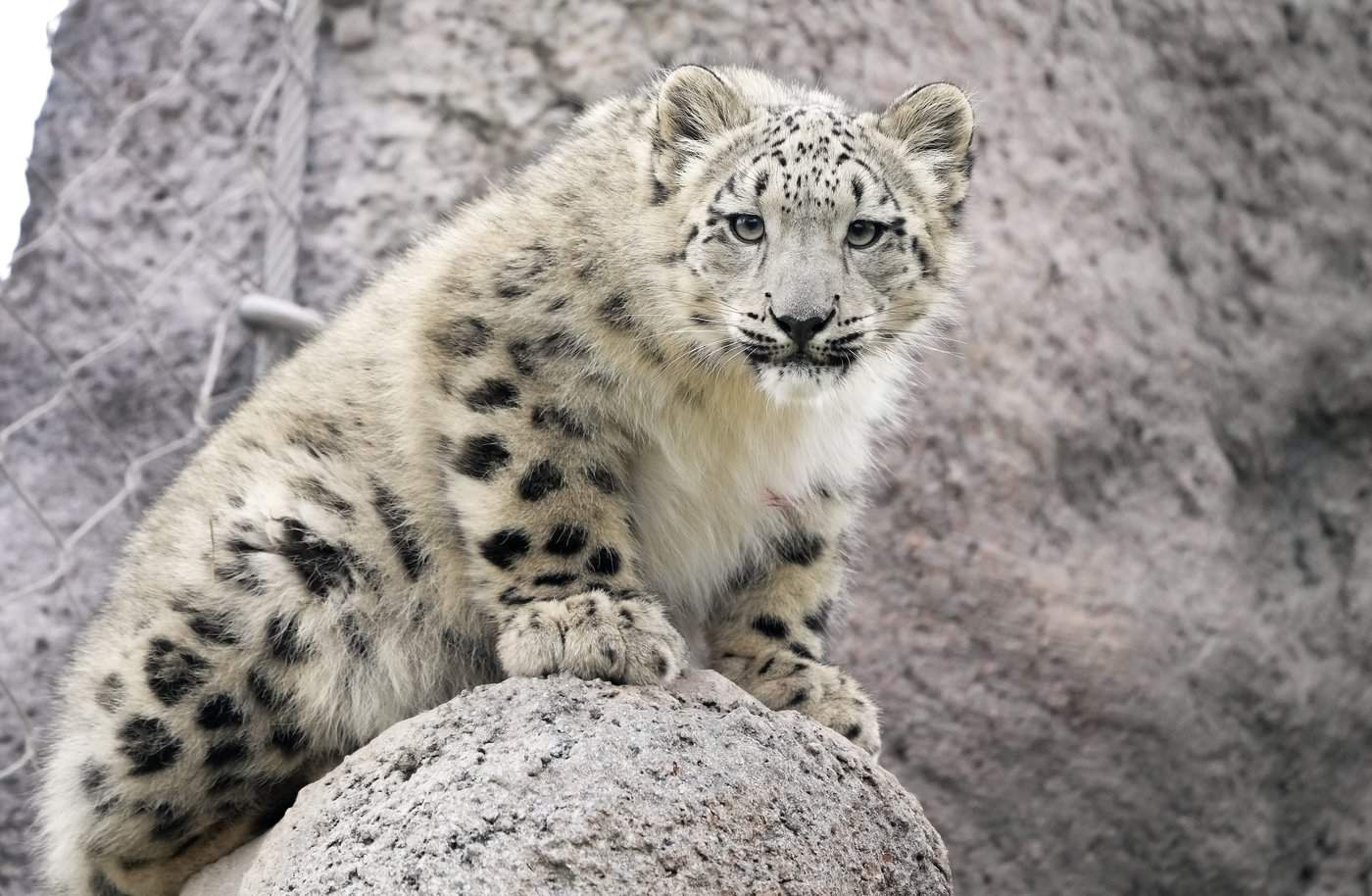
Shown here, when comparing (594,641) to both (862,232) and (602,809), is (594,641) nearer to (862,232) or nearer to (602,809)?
(602,809)

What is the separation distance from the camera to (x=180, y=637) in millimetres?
3363

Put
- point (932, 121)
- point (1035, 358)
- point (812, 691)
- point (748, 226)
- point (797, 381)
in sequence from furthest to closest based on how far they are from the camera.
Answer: point (1035, 358) < point (932, 121) < point (812, 691) < point (748, 226) < point (797, 381)

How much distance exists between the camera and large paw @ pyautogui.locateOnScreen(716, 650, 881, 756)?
3443 mm

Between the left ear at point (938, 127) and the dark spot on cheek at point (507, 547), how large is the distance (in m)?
1.19

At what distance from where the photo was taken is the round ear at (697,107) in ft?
11.6

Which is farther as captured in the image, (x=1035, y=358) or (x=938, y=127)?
(x=1035, y=358)

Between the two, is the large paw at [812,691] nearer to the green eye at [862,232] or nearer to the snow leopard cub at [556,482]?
the snow leopard cub at [556,482]

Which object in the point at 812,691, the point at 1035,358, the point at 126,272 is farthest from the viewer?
the point at 126,272

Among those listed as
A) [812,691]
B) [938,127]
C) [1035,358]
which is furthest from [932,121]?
[1035,358]

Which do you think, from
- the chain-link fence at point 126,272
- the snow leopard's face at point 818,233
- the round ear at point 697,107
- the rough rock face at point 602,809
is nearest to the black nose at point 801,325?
the snow leopard's face at point 818,233

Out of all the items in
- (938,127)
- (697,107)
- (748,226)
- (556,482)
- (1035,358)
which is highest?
(938,127)

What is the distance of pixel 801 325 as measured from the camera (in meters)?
3.16

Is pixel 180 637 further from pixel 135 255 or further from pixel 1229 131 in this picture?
pixel 1229 131

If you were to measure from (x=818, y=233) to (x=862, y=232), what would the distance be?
0.13 m
